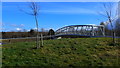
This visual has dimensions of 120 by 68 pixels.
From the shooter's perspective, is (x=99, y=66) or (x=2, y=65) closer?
(x=99, y=66)

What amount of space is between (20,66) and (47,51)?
2362 millimetres

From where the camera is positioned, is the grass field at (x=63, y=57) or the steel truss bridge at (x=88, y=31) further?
the steel truss bridge at (x=88, y=31)

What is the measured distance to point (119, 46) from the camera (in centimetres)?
1018

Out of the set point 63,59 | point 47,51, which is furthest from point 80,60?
point 47,51

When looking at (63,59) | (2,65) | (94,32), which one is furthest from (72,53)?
(94,32)

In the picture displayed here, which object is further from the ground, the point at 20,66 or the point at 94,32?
the point at 94,32

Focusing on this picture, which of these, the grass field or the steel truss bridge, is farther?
the steel truss bridge

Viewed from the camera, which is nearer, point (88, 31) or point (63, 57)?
point (63, 57)

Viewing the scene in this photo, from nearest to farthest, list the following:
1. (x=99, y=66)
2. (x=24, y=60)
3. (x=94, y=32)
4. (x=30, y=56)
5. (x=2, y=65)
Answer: (x=99, y=66)
(x=2, y=65)
(x=24, y=60)
(x=30, y=56)
(x=94, y=32)

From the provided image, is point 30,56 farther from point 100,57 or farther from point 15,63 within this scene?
point 100,57

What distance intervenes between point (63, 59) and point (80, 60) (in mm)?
743

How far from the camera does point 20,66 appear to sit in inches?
280

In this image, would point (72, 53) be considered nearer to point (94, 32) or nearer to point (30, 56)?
point (30, 56)

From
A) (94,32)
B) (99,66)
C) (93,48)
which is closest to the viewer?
(99,66)
